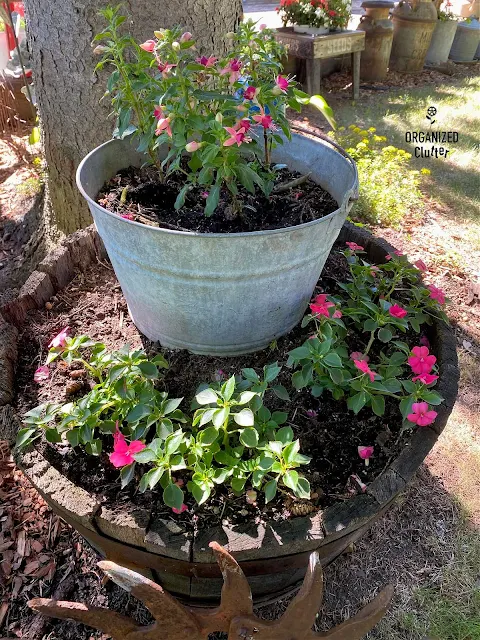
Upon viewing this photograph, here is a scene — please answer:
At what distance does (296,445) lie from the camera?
3.85 ft

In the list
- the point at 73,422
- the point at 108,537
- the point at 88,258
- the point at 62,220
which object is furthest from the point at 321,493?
the point at 62,220

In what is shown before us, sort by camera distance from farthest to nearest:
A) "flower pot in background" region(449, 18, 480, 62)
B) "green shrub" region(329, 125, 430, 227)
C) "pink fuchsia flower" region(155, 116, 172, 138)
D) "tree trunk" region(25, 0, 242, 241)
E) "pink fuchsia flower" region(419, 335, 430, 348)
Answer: "flower pot in background" region(449, 18, 480, 62), "green shrub" region(329, 125, 430, 227), "tree trunk" region(25, 0, 242, 241), "pink fuchsia flower" region(419, 335, 430, 348), "pink fuchsia flower" region(155, 116, 172, 138)

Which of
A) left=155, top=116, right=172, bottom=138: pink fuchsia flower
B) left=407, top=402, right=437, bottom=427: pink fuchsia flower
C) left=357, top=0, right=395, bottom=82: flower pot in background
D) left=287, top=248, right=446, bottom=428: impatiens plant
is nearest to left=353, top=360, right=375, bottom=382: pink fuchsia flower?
left=287, top=248, right=446, bottom=428: impatiens plant

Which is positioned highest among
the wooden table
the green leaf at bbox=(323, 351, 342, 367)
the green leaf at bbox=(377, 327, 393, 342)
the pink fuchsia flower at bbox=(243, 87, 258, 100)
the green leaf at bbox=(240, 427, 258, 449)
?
the pink fuchsia flower at bbox=(243, 87, 258, 100)

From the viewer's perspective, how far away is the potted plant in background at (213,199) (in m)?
1.27

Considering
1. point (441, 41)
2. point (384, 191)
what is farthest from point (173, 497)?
point (441, 41)

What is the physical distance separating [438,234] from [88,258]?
2.33 meters

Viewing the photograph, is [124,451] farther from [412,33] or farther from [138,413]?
[412,33]

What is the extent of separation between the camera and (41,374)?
148 centimetres

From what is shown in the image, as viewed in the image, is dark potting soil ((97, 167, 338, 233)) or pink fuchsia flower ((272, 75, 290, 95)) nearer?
pink fuchsia flower ((272, 75, 290, 95))

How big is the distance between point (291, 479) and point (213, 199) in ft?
2.43

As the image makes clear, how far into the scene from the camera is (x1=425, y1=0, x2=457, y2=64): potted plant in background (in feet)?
22.1

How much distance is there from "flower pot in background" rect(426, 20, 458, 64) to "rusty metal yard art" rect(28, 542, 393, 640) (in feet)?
24.8

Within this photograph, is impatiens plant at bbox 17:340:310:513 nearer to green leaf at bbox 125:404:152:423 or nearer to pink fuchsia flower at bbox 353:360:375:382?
green leaf at bbox 125:404:152:423
